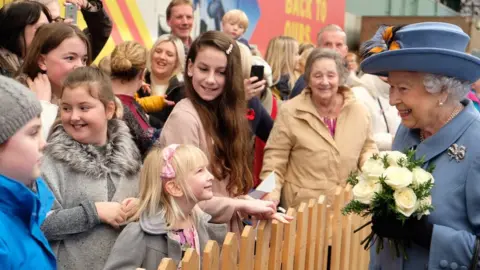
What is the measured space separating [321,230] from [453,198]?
4.84ft

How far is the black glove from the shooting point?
3262mm

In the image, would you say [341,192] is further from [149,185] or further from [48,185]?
[48,185]

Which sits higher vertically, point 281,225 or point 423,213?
point 423,213

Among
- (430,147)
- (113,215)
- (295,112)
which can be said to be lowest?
(295,112)

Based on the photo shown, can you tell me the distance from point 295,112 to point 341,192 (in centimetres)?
87

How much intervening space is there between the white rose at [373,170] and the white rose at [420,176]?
149 millimetres

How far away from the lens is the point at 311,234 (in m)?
4.47

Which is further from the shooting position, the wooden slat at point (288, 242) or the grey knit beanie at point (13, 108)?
the wooden slat at point (288, 242)

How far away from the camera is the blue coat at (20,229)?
8.80 ft

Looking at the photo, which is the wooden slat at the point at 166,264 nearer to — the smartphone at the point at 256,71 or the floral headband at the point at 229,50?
the floral headband at the point at 229,50

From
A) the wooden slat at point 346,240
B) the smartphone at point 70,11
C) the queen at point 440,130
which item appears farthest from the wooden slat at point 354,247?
the smartphone at point 70,11

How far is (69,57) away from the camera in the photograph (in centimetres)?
423

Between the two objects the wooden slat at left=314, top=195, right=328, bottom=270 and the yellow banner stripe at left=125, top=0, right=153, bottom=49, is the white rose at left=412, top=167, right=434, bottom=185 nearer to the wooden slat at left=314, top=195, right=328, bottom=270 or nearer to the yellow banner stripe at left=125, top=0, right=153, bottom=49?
the wooden slat at left=314, top=195, right=328, bottom=270

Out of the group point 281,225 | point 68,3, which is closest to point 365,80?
point 68,3
